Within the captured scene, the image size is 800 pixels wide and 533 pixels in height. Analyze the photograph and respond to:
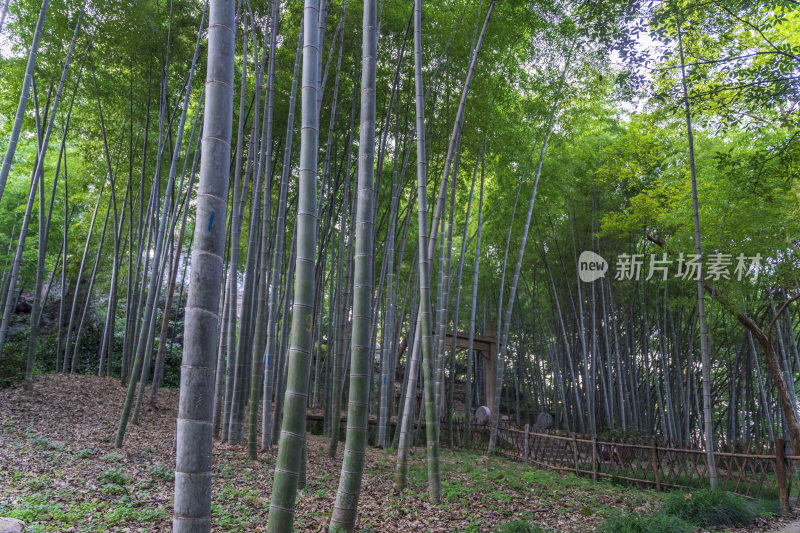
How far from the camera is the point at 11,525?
257cm

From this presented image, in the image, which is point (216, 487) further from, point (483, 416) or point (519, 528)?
point (483, 416)

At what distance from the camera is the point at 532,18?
5.95m

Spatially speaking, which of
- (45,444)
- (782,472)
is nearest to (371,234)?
(45,444)

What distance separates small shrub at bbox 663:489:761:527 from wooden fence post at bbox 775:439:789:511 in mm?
903

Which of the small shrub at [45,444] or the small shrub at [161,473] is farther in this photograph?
the small shrub at [45,444]

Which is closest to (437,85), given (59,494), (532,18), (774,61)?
(532,18)

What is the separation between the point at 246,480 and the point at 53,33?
5.74m

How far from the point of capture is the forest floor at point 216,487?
10.3 ft

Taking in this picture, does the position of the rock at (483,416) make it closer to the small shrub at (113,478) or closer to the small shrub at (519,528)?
the small shrub at (519,528)

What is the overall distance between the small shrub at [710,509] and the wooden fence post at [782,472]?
2.96 ft

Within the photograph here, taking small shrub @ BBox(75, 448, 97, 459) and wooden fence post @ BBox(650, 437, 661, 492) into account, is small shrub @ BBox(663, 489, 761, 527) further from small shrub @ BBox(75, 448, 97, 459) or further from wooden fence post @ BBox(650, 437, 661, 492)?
small shrub @ BBox(75, 448, 97, 459)

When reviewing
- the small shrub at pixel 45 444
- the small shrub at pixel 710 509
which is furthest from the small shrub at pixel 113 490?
A: the small shrub at pixel 710 509

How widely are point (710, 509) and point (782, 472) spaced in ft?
5.40

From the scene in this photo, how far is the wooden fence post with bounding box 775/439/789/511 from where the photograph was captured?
204 inches
